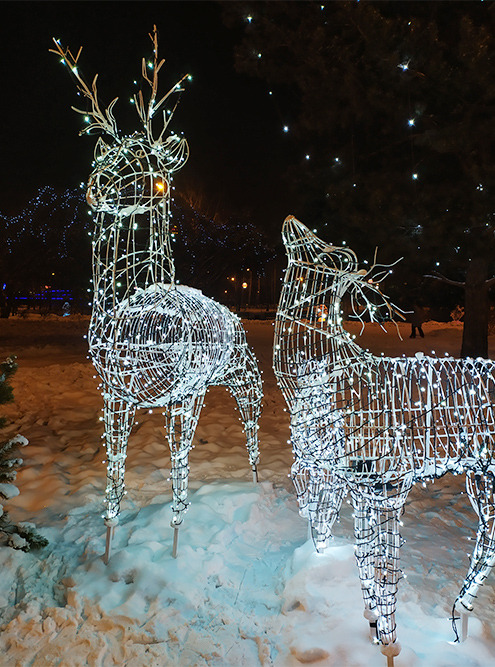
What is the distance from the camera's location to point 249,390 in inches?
150

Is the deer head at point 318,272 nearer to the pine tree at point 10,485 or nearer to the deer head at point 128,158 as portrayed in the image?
the deer head at point 128,158

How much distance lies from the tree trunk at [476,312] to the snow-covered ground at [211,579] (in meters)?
6.04

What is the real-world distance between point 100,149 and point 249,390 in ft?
7.45

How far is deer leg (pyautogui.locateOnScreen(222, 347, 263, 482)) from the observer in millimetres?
3697

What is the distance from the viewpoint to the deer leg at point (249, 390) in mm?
3697

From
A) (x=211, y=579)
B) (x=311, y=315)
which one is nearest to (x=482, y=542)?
(x=311, y=315)

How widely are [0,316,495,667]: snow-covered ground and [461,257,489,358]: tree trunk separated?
238 inches

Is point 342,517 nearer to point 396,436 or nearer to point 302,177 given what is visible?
point 396,436

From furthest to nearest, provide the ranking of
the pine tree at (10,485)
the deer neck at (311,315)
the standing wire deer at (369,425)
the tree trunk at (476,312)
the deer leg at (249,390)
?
1. the tree trunk at (476,312)
2. the deer leg at (249,390)
3. the pine tree at (10,485)
4. the deer neck at (311,315)
5. the standing wire deer at (369,425)

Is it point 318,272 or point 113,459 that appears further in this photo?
point 113,459

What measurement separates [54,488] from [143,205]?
8.74ft

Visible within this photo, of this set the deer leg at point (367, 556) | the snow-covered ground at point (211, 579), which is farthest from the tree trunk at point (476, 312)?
the deer leg at point (367, 556)

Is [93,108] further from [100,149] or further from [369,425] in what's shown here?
[369,425]

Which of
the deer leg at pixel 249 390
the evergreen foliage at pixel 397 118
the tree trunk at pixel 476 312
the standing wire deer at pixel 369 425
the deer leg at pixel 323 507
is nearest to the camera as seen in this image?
the standing wire deer at pixel 369 425
